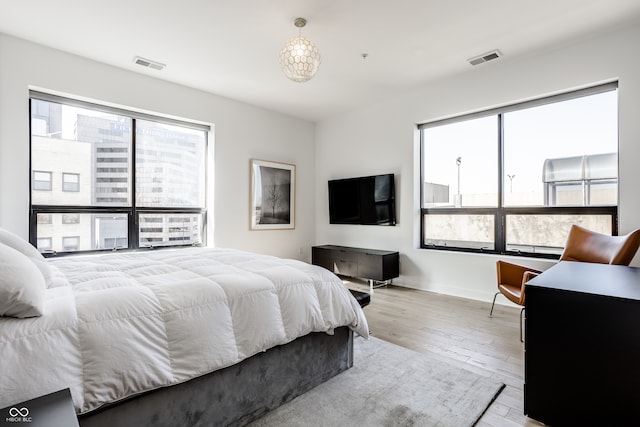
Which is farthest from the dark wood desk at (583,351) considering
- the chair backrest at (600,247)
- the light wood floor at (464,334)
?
the chair backrest at (600,247)

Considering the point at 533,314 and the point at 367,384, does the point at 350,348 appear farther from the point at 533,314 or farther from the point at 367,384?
the point at 533,314

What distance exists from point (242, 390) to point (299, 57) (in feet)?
7.79

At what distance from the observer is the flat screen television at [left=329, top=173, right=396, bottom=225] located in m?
4.73

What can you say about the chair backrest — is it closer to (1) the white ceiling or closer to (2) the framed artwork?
(1) the white ceiling

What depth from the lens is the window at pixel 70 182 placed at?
3.51 m

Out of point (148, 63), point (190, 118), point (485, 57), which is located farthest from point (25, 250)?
point (485, 57)

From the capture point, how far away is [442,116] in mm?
4219

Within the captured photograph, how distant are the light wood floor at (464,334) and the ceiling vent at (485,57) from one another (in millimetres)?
2757

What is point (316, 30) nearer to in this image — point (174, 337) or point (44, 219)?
point (174, 337)

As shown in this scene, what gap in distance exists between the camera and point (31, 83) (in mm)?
3203

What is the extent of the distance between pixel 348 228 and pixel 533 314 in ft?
12.6

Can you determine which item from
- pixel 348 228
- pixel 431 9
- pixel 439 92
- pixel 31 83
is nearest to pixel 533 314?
pixel 431 9

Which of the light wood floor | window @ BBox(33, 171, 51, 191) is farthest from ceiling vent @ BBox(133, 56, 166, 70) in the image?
the light wood floor

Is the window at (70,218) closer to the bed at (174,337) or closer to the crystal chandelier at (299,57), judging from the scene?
the bed at (174,337)
